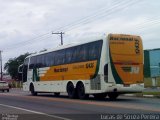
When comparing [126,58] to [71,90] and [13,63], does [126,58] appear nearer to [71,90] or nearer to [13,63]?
[71,90]

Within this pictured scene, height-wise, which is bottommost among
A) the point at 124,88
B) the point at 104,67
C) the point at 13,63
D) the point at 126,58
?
the point at 124,88

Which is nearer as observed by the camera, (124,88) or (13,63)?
(124,88)

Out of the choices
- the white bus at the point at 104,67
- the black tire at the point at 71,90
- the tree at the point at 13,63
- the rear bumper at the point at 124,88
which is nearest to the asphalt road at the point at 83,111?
the rear bumper at the point at 124,88

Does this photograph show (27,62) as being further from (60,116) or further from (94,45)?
(60,116)

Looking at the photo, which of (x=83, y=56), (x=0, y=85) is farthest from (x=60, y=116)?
(x=0, y=85)

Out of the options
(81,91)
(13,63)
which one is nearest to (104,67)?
(81,91)

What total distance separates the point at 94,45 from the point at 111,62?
5.37 ft

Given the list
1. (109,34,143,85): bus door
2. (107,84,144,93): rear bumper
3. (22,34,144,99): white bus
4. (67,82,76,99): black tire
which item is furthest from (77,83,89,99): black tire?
(109,34,143,85): bus door

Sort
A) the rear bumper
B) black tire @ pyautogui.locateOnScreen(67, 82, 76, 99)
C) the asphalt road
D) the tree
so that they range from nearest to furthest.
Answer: the asphalt road → the rear bumper → black tire @ pyautogui.locateOnScreen(67, 82, 76, 99) → the tree

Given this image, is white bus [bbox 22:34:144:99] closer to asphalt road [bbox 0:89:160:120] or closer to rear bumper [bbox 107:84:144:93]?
rear bumper [bbox 107:84:144:93]

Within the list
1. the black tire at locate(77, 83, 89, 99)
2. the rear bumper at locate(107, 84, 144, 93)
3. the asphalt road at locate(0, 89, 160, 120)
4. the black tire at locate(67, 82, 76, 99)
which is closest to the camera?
the asphalt road at locate(0, 89, 160, 120)

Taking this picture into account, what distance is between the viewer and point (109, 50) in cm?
2389

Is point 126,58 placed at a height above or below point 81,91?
above

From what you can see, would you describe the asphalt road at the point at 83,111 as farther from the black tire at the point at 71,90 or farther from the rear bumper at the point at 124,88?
the black tire at the point at 71,90
